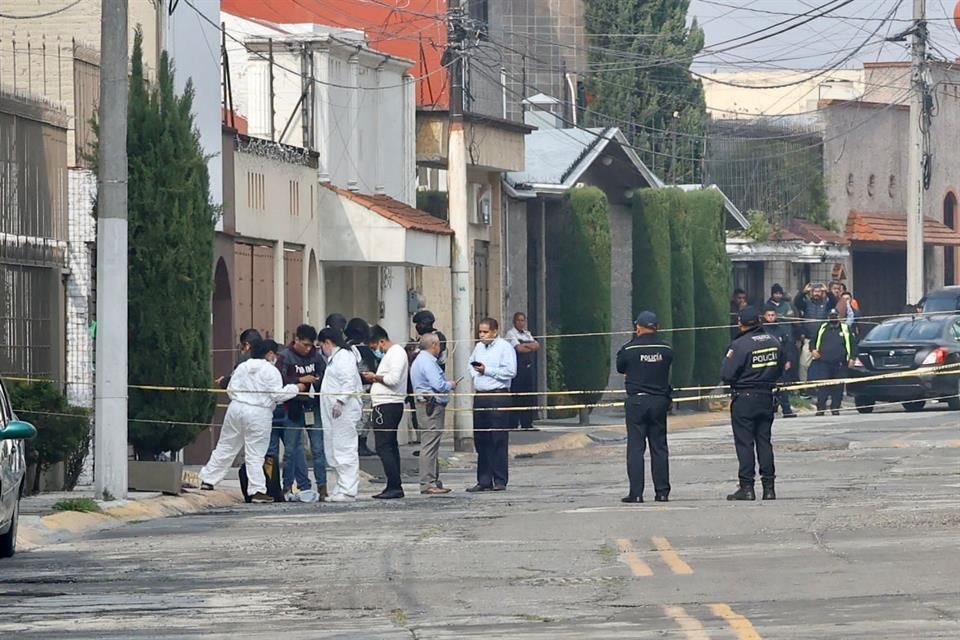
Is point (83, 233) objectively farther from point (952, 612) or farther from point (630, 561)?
point (952, 612)

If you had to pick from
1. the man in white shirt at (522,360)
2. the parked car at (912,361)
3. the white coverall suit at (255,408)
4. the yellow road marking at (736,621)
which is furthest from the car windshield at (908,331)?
the yellow road marking at (736,621)

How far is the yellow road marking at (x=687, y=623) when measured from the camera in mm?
10789

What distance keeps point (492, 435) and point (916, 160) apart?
22.1 metres

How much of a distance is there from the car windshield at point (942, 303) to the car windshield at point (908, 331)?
356 centimetres

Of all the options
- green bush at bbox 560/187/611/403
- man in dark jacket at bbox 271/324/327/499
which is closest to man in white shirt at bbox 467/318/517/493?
man in dark jacket at bbox 271/324/327/499

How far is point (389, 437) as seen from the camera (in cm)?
2239

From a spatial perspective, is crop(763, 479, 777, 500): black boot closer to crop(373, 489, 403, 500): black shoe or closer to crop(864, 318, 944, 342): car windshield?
crop(373, 489, 403, 500): black shoe

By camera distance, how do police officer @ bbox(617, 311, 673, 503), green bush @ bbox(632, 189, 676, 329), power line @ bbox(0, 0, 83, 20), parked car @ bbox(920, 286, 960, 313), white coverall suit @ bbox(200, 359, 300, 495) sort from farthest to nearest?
green bush @ bbox(632, 189, 676, 329) → parked car @ bbox(920, 286, 960, 313) → power line @ bbox(0, 0, 83, 20) → white coverall suit @ bbox(200, 359, 300, 495) → police officer @ bbox(617, 311, 673, 503)

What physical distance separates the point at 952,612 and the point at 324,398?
1137 centimetres

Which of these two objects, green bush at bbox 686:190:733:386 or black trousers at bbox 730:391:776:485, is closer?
black trousers at bbox 730:391:776:485

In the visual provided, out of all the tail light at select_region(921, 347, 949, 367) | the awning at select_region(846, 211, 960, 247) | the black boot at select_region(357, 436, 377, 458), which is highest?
the awning at select_region(846, 211, 960, 247)

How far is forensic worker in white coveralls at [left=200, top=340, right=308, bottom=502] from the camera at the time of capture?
71.4ft

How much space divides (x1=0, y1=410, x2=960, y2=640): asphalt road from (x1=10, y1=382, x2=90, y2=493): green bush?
1.84 m

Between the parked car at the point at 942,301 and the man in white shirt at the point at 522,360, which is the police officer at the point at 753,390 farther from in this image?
the parked car at the point at 942,301
